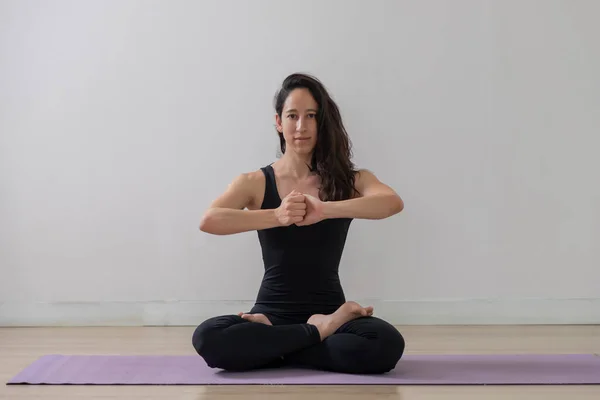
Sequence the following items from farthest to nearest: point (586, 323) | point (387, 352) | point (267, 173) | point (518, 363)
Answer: point (586, 323) < point (267, 173) < point (518, 363) < point (387, 352)

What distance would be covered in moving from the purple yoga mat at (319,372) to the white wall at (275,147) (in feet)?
2.96

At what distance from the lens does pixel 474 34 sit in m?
3.72

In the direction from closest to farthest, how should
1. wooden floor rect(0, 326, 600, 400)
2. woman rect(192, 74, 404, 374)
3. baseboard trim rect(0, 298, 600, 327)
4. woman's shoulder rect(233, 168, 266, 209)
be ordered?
1. wooden floor rect(0, 326, 600, 400)
2. woman rect(192, 74, 404, 374)
3. woman's shoulder rect(233, 168, 266, 209)
4. baseboard trim rect(0, 298, 600, 327)

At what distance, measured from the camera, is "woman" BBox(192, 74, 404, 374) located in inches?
100

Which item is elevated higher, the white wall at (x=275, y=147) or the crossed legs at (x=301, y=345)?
the white wall at (x=275, y=147)

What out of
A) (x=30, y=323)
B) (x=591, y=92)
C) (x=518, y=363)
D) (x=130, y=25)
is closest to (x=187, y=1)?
(x=130, y=25)

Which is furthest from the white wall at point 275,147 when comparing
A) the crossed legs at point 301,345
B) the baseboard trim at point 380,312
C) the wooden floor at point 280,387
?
the crossed legs at point 301,345

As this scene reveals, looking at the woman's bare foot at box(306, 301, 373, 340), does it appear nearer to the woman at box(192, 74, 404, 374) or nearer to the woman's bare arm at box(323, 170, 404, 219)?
the woman at box(192, 74, 404, 374)

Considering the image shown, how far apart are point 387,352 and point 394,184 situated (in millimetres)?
1362

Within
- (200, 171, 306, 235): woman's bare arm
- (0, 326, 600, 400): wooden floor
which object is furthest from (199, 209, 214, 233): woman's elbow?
(0, 326, 600, 400): wooden floor

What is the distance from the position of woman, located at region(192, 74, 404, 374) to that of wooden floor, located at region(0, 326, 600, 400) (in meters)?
0.20

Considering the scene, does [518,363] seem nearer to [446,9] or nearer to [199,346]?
[199,346]

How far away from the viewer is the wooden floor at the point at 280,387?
2283 mm

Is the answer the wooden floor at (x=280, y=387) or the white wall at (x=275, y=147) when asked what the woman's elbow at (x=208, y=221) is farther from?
the white wall at (x=275, y=147)
